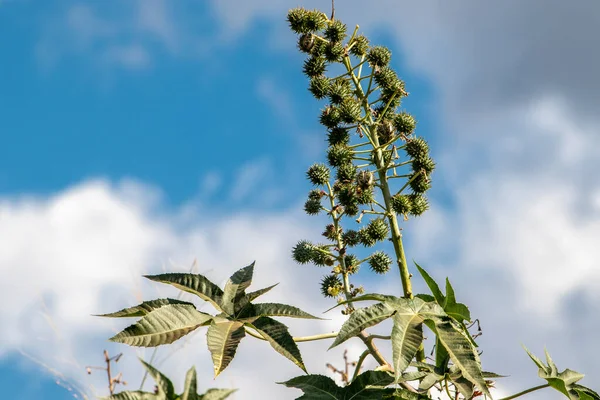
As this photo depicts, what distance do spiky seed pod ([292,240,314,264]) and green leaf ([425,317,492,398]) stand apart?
2805 millimetres

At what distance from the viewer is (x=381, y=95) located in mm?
5766

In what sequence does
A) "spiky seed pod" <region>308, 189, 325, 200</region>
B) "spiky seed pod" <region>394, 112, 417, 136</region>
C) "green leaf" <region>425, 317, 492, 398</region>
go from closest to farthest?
"green leaf" <region>425, 317, 492, 398</region> → "spiky seed pod" <region>394, 112, 417, 136</region> → "spiky seed pod" <region>308, 189, 325, 200</region>

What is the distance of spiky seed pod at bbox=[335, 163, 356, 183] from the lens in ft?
17.8

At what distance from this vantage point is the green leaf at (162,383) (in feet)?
7.33

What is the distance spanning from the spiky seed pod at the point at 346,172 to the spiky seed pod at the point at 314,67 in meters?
0.89

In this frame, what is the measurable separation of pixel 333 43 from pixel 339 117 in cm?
64

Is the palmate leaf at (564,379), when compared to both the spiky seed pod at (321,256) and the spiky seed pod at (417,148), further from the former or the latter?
the spiky seed pod at (417,148)

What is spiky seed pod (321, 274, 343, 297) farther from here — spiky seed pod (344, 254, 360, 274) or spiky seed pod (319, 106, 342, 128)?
spiky seed pod (319, 106, 342, 128)

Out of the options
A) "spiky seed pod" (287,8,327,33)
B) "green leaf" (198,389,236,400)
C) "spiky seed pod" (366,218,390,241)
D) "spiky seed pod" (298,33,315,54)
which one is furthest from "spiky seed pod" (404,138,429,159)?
"green leaf" (198,389,236,400)

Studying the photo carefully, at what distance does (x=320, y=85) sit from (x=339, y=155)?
640 millimetres

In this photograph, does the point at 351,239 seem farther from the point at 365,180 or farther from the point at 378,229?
the point at 365,180

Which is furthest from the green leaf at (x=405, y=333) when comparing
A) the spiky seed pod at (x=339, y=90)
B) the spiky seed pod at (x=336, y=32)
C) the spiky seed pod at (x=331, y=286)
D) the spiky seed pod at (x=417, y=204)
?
the spiky seed pod at (x=336, y=32)

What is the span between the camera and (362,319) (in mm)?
2801

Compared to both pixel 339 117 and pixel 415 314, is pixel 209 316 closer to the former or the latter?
pixel 415 314
